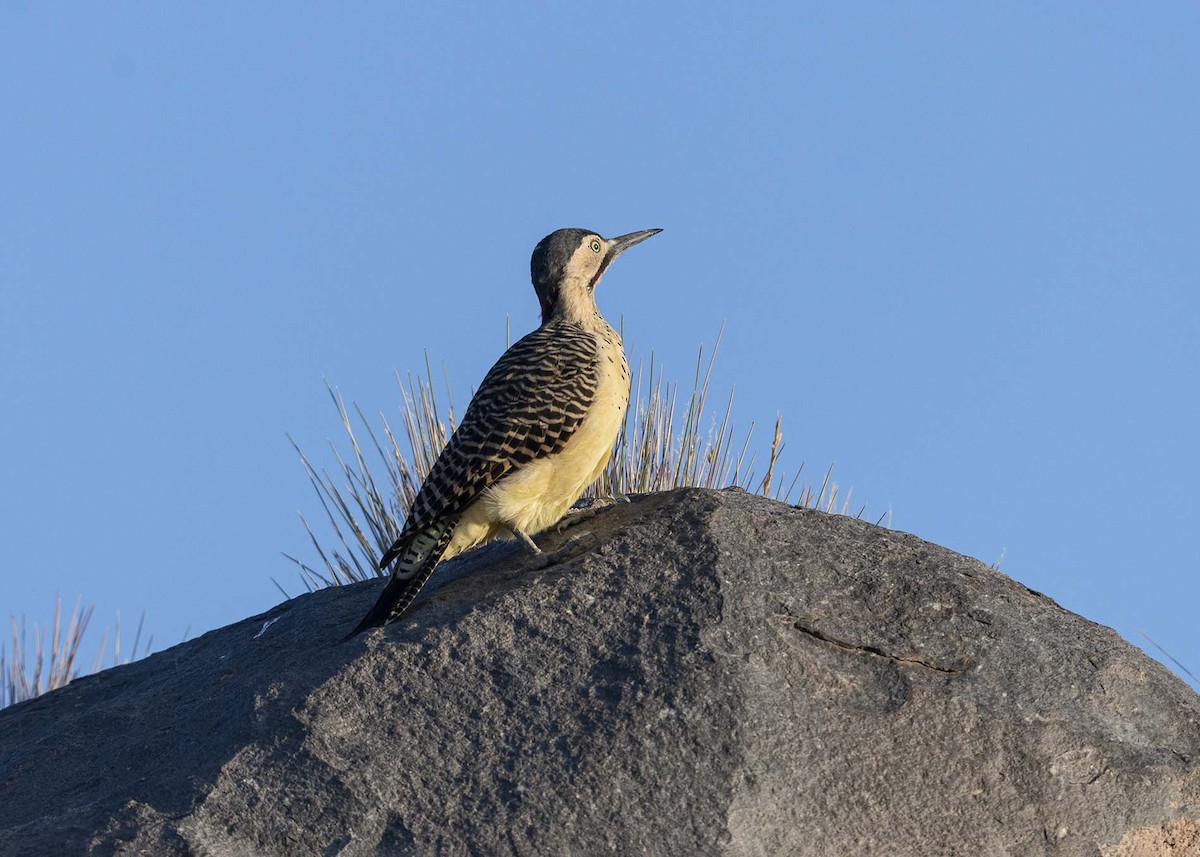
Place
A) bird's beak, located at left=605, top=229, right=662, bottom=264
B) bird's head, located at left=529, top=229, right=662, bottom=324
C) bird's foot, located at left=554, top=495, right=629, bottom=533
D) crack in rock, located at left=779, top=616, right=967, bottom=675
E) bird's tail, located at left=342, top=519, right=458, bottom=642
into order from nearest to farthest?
1. crack in rock, located at left=779, top=616, right=967, bottom=675
2. bird's tail, located at left=342, top=519, right=458, bottom=642
3. bird's foot, located at left=554, top=495, right=629, bottom=533
4. bird's head, located at left=529, top=229, right=662, bottom=324
5. bird's beak, located at left=605, top=229, right=662, bottom=264

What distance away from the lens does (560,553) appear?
18.6 feet

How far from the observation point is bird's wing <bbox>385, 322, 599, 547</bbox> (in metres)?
5.86

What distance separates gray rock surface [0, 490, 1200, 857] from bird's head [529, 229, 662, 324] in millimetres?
1741

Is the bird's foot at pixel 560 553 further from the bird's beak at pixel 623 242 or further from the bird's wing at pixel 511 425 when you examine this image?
the bird's beak at pixel 623 242

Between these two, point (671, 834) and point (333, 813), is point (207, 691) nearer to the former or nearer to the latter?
point (333, 813)

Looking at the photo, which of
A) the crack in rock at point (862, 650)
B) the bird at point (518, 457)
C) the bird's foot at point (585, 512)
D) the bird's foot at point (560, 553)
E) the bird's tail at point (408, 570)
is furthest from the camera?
the bird's foot at point (585, 512)

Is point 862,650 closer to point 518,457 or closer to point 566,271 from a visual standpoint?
point 518,457

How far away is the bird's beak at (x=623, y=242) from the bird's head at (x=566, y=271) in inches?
5.1

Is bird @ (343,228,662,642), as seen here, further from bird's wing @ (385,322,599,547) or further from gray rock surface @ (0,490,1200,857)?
gray rock surface @ (0,490,1200,857)

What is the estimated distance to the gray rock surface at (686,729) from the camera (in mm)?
4438

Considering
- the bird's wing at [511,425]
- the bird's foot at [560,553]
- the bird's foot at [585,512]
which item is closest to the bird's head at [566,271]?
the bird's wing at [511,425]

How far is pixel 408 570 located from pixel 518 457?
2.19 feet

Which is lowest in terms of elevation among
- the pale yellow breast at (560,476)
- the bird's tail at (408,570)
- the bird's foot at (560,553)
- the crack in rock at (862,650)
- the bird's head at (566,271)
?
the crack in rock at (862,650)

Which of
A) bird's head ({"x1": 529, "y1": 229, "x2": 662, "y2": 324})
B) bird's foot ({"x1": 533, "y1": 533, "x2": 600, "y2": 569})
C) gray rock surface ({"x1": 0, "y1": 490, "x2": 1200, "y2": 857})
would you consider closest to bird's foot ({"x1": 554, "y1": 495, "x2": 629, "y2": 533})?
bird's foot ({"x1": 533, "y1": 533, "x2": 600, "y2": 569})
